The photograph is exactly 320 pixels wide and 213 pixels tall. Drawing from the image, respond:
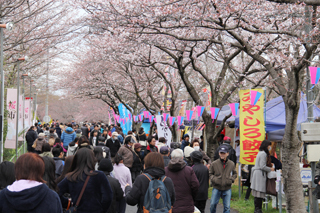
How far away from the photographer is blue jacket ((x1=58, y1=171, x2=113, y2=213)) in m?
4.31

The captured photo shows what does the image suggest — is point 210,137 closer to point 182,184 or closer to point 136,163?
point 136,163

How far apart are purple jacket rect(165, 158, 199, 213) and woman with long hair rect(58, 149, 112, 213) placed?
1414mm

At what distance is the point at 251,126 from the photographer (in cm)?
895

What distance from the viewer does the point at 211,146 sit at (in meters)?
13.1

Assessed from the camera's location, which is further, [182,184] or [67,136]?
[67,136]

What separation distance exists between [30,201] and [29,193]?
66 millimetres

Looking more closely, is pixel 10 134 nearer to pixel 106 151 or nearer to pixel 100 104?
pixel 106 151

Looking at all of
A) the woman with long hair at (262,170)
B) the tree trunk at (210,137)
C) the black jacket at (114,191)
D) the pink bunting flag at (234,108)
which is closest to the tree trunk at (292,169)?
the woman with long hair at (262,170)

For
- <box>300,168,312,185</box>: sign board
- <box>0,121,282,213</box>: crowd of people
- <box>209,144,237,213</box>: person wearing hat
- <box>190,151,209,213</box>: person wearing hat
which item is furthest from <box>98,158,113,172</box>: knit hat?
<box>300,168,312,185</box>: sign board

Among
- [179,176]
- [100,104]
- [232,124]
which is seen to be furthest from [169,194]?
[100,104]

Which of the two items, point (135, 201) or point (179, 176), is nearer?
point (135, 201)

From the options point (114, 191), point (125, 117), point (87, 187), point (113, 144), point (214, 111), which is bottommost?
point (114, 191)

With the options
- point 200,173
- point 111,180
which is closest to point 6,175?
point 111,180

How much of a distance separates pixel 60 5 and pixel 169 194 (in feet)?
33.8
